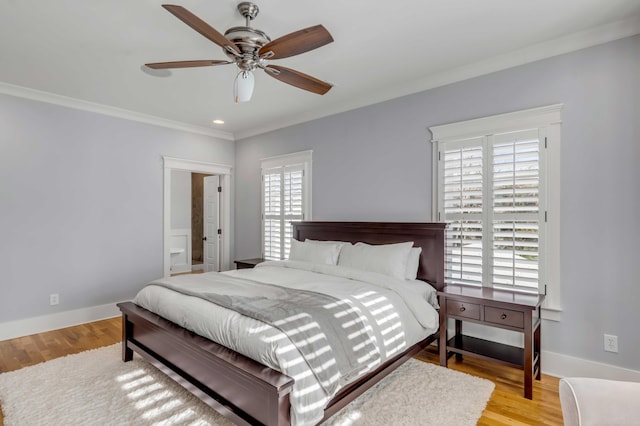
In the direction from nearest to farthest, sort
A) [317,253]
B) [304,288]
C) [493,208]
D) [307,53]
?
[304,288] → [307,53] → [493,208] → [317,253]

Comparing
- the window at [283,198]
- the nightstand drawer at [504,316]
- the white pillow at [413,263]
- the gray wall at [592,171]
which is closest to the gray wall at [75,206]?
the window at [283,198]

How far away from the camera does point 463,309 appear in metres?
2.73

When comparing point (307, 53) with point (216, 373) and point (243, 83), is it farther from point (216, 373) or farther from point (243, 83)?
point (216, 373)

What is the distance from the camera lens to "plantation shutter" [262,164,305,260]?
4795 mm

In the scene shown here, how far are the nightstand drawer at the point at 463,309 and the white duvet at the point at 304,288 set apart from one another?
0.48ft

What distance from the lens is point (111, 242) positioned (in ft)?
14.4

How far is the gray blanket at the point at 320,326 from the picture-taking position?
1845 millimetres

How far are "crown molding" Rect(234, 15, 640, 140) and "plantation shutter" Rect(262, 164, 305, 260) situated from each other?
107 centimetres

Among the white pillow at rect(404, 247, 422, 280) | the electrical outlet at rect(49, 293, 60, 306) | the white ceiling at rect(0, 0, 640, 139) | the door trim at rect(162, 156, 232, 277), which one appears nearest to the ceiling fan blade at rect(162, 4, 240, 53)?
the white ceiling at rect(0, 0, 640, 139)

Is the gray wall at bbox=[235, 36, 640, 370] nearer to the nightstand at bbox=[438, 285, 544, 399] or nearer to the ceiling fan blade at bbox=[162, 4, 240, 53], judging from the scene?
the nightstand at bbox=[438, 285, 544, 399]

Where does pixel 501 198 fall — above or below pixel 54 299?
above

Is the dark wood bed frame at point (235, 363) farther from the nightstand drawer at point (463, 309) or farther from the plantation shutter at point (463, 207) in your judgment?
the nightstand drawer at point (463, 309)

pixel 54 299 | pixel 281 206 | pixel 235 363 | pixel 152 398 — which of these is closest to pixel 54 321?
pixel 54 299

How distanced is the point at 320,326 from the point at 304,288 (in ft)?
2.38
